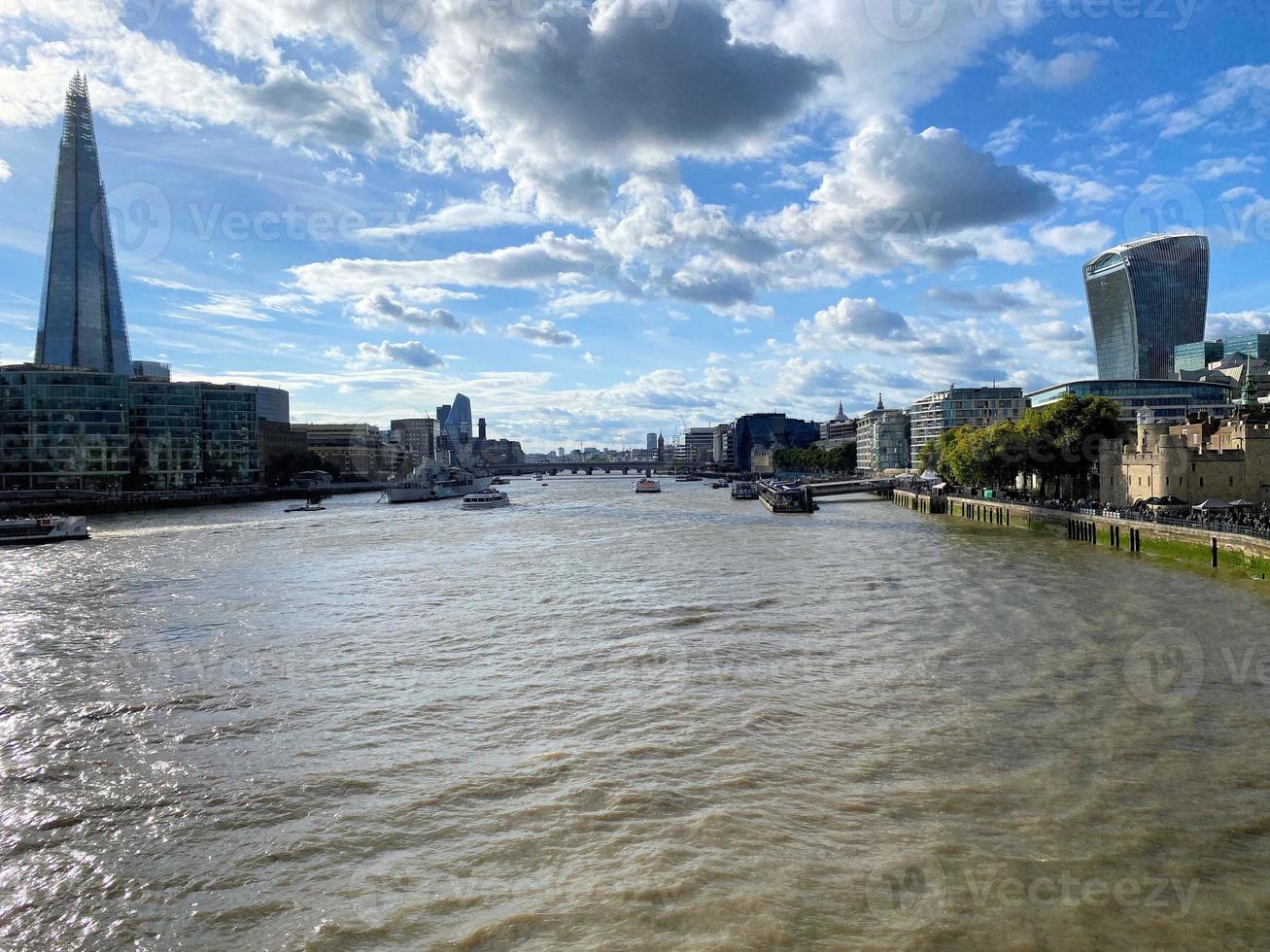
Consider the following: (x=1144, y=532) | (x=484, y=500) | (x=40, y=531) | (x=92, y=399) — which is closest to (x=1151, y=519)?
(x=1144, y=532)

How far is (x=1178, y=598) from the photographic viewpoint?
32406 mm

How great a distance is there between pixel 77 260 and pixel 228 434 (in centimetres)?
7395

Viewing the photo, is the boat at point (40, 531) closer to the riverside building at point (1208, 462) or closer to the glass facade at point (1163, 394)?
the riverside building at point (1208, 462)

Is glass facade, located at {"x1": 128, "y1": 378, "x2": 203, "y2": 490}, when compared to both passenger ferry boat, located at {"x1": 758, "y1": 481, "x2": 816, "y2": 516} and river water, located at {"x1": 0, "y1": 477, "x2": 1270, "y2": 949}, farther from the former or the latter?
river water, located at {"x1": 0, "y1": 477, "x2": 1270, "y2": 949}

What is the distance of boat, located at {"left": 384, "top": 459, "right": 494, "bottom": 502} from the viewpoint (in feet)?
421

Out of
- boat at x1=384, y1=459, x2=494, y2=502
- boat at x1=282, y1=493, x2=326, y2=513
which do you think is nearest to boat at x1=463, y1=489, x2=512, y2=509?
boat at x1=384, y1=459, x2=494, y2=502

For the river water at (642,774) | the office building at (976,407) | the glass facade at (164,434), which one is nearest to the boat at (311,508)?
the glass facade at (164,434)

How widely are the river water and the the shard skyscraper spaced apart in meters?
189

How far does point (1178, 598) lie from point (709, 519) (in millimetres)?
53378

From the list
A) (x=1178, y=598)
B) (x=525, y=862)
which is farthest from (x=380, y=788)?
(x=1178, y=598)

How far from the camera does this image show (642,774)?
1480 cm

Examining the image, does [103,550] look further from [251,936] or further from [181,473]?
[181,473]

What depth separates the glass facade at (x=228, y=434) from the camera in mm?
147500

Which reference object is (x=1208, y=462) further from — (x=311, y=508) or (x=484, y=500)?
(x=311, y=508)
